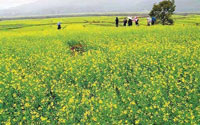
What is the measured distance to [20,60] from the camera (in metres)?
13.3

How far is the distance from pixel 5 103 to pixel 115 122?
16.2 feet

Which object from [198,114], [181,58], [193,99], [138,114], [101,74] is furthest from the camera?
[181,58]

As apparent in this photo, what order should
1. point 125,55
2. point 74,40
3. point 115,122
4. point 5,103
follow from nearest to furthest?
1. point 115,122
2. point 5,103
3. point 125,55
4. point 74,40

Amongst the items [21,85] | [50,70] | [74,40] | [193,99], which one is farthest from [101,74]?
[74,40]

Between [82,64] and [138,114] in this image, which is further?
[82,64]

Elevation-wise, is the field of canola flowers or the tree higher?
the tree

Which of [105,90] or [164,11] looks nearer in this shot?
[105,90]

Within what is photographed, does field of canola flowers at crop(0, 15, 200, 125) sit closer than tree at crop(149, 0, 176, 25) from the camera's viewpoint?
Yes

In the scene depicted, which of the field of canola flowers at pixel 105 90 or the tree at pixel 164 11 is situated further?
the tree at pixel 164 11

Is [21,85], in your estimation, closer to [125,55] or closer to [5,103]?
[5,103]

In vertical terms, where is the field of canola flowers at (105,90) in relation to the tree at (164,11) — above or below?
below

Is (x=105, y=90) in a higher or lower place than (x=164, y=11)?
lower

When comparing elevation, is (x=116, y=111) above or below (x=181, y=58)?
below

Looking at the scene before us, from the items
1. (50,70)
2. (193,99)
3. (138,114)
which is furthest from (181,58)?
(50,70)
